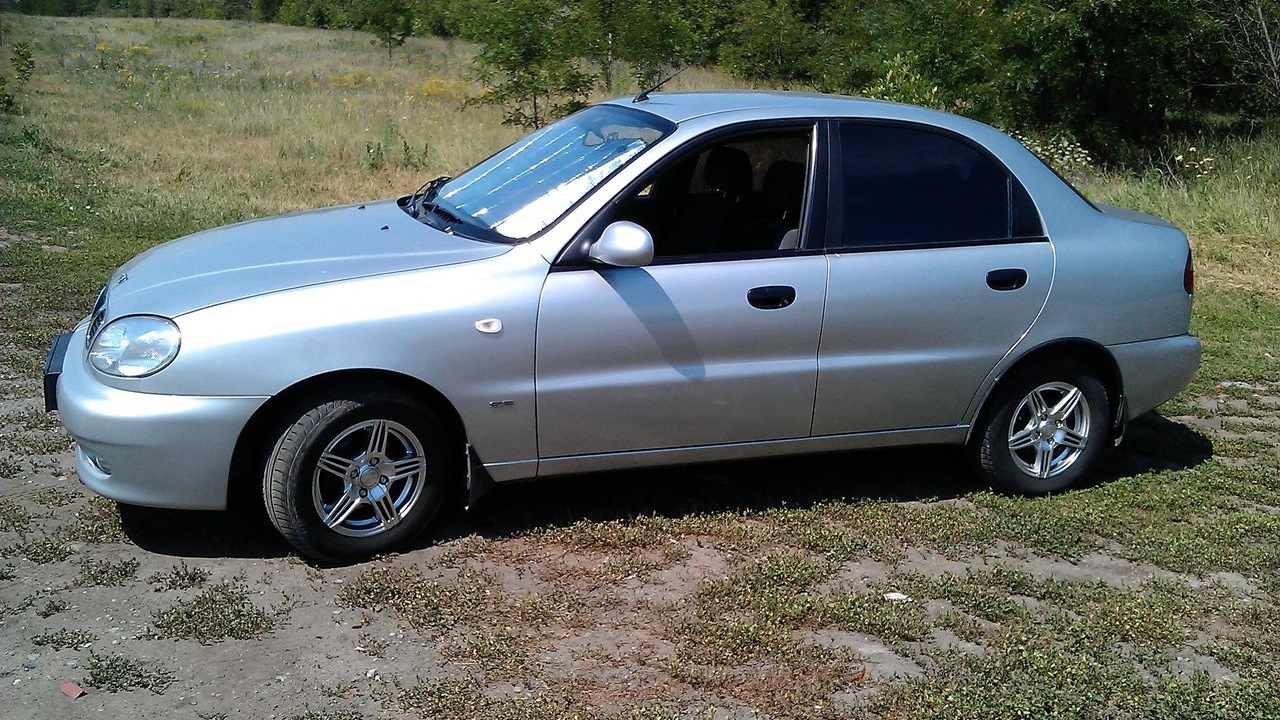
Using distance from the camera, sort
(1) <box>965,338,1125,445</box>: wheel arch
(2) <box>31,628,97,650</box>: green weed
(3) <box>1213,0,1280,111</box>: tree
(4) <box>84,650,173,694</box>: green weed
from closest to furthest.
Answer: (4) <box>84,650,173,694</box>: green weed → (2) <box>31,628,97,650</box>: green weed → (1) <box>965,338,1125,445</box>: wheel arch → (3) <box>1213,0,1280,111</box>: tree

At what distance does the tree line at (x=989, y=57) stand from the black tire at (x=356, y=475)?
410 inches

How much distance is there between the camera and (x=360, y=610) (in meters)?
4.33

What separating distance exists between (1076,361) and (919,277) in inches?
38.9

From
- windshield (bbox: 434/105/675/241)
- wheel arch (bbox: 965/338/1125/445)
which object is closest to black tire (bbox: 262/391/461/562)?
windshield (bbox: 434/105/675/241)

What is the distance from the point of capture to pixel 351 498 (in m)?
4.64

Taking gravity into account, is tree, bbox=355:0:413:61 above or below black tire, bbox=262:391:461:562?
above

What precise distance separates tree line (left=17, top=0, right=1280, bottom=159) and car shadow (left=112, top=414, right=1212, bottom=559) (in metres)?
9.49

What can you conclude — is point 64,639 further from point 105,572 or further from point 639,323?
point 639,323

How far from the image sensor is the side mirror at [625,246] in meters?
4.64

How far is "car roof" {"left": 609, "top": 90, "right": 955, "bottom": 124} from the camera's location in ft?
17.3

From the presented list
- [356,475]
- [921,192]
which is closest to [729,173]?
[921,192]

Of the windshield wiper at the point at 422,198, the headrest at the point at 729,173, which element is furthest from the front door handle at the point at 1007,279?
the windshield wiper at the point at 422,198

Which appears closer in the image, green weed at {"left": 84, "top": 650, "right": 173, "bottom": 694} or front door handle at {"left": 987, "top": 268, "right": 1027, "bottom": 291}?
green weed at {"left": 84, "top": 650, "right": 173, "bottom": 694}

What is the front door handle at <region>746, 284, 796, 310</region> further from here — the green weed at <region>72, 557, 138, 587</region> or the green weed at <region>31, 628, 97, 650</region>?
the green weed at <region>31, 628, 97, 650</region>
